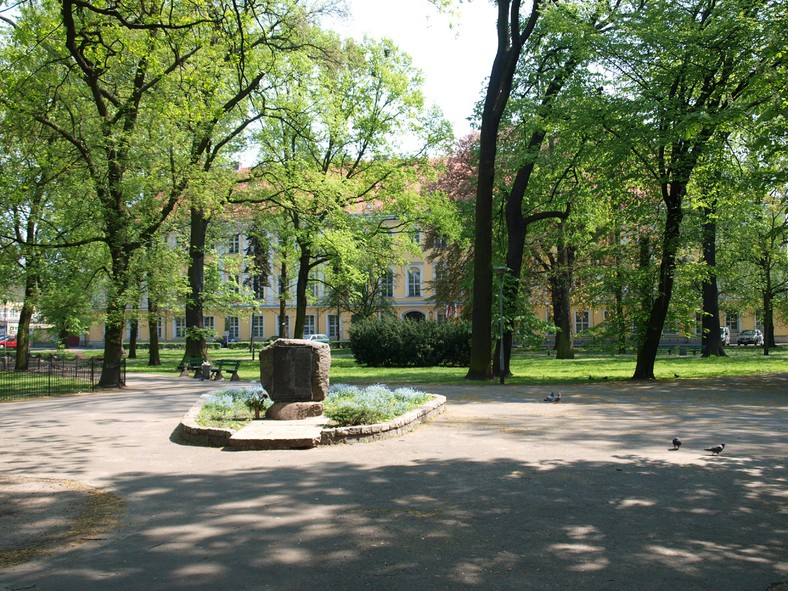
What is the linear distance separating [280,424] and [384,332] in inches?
877

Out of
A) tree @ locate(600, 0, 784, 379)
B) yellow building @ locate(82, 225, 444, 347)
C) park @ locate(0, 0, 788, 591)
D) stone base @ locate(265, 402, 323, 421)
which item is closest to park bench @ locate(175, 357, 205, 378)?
park @ locate(0, 0, 788, 591)

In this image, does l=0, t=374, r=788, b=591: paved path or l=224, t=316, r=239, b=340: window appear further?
l=224, t=316, r=239, b=340: window

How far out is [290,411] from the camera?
38.5 ft

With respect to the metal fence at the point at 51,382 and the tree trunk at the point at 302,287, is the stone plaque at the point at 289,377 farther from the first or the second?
the tree trunk at the point at 302,287

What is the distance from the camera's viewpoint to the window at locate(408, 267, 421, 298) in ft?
235

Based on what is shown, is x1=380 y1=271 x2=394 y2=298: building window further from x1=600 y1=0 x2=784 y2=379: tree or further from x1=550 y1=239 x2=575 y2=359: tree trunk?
x1=600 y1=0 x2=784 y2=379: tree

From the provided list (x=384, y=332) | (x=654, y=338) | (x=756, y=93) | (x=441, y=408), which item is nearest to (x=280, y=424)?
(x=441, y=408)

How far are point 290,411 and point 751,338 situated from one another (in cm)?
6108

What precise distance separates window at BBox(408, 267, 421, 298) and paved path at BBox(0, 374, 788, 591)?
5961cm

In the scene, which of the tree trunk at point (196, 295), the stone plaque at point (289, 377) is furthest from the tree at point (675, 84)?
the tree trunk at point (196, 295)

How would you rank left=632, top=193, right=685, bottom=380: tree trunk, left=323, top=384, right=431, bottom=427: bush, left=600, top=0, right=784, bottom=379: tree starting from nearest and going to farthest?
left=323, top=384, right=431, bottom=427: bush → left=600, top=0, right=784, bottom=379: tree → left=632, top=193, right=685, bottom=380: tree trunk

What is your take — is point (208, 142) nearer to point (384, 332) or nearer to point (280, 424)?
point (384, 332)

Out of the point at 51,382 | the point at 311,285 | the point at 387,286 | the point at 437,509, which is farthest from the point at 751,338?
the point at 437,509

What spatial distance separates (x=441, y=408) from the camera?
542 inches
